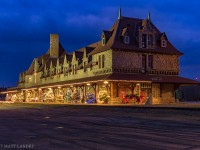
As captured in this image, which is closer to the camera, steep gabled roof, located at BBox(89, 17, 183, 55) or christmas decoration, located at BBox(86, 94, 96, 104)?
steep gabled roof, located at BBox(89, 17, 183, 55)

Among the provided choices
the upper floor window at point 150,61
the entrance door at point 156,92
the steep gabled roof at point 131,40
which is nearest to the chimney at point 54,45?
the steep gabled roof at point 131,40

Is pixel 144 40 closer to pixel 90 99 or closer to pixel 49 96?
pixel 90 99

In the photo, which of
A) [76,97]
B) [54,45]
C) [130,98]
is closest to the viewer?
[130,98]

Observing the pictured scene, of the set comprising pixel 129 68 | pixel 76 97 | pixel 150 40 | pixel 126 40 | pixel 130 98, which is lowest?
pixel 130 98

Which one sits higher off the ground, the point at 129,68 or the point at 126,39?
the point at 126,39

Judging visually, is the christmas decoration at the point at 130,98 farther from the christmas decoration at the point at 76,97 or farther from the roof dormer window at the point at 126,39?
the christmas decoration at the point at 76,97

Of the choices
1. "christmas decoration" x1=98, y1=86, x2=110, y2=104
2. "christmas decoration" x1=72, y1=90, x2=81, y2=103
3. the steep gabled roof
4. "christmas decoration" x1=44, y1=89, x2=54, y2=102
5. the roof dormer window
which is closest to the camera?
"christmas decoration" x1=98, y1=86, x2=110, y2=104

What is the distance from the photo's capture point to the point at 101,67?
4347 cm

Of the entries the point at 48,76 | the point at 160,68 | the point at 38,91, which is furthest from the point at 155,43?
the point at 38,91

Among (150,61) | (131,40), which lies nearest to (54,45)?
(131,40)

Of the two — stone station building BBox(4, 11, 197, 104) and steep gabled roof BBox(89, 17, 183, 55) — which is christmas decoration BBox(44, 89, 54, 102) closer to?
stone station building BBox(4, 11, 197, 104)

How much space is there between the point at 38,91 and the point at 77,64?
20.0 m

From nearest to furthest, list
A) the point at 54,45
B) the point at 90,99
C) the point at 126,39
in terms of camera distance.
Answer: the point at 126,39, the point at 90,99, the point at 54,45

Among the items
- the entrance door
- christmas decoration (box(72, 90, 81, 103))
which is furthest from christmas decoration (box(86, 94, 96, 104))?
the entrance door
